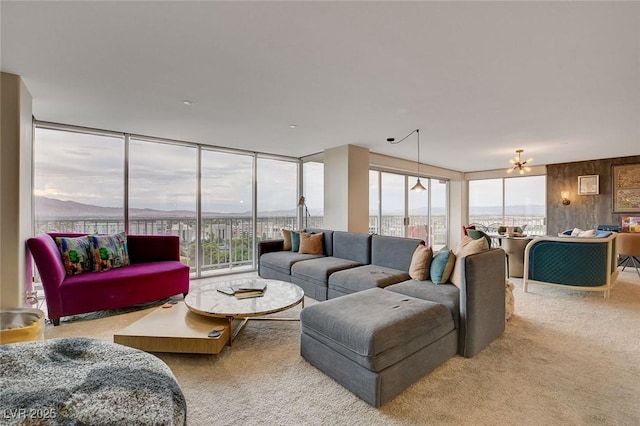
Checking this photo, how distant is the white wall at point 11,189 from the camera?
8.25 ft

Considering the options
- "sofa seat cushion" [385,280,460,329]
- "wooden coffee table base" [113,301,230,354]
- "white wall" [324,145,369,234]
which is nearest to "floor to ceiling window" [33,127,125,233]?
"wooden coffee table base" [113,301,230,354]

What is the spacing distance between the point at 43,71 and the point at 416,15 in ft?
9.93

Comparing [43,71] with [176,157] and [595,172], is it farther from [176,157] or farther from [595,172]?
[595,172]

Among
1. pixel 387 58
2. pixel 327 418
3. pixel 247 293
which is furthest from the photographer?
pixel 247 293

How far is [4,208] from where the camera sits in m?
2.53

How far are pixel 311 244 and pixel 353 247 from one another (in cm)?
76

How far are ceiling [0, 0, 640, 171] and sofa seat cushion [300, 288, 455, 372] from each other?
1.88 meters

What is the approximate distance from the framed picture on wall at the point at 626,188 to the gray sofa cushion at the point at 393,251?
6168 mm

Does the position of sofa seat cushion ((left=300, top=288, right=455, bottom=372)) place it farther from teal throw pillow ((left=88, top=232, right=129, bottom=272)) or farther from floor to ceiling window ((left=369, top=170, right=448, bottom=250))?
floor to ceiling window ((left=369, top=170, right=448, bottom=250))

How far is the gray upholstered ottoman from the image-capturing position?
169cm

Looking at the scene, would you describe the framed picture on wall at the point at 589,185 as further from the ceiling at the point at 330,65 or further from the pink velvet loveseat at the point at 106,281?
the pink velvet loveseat at the point at 106,281

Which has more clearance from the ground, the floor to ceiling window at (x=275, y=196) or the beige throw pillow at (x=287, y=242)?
the floor to ceiling window at (x=275, y=196)

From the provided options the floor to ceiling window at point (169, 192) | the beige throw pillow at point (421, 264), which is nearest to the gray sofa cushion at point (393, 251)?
the beige throw pillow at point (421, 264)

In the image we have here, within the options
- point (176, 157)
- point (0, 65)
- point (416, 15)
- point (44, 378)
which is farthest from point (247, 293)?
point (176, 157)
